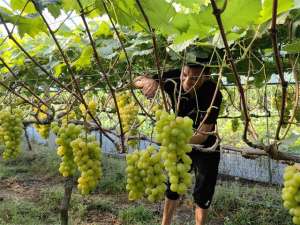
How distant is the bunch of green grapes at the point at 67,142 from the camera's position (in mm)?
1939

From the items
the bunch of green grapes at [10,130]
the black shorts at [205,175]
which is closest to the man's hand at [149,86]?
the bunch of green grapes at [10,130]

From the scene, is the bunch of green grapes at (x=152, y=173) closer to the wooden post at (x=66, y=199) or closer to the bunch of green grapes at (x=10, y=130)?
the bunch of green grapes at (x=10, y=130)

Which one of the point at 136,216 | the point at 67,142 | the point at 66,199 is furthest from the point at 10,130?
the point at 136,216

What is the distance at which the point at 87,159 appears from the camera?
1822mm

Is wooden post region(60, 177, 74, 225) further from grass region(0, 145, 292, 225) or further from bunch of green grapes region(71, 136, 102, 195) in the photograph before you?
grass region(0, 145, 292, 225)

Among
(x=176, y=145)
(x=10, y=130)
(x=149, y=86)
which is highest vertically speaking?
(x=149, y=86)

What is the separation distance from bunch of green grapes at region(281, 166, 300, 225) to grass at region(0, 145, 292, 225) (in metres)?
3.83

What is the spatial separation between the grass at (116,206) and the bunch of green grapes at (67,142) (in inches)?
120

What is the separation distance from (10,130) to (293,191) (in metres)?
1.78

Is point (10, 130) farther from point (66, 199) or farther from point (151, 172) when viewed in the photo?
point (151, 172)

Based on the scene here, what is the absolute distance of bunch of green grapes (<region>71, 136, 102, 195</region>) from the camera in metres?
1.80

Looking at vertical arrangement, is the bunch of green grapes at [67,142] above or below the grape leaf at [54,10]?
below

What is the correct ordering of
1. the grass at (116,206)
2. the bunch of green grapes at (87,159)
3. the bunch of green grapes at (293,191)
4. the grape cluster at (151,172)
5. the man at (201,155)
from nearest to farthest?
the bunch of green grapes at (293,191), the grape cluster at (151,172), the bunch of green grapes at (87,159), the man at (201,155), the grass at (116,206)

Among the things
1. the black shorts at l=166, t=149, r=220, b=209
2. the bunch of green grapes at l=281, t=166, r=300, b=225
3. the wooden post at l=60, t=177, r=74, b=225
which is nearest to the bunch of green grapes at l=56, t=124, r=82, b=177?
the bunch of green grapes at l=281, t=166, r=300, b=225
